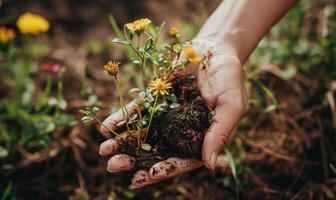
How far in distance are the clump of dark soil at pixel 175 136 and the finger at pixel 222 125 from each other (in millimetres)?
75

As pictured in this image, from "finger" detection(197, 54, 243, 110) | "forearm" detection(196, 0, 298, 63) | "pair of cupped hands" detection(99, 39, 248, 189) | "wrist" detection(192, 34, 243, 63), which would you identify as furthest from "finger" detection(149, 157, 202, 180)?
"forearm" detection(196, 0, 298, 63)

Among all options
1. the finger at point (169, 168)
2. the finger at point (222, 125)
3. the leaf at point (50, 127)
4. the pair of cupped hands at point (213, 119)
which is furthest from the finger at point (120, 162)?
the leaf at point (50, 127)

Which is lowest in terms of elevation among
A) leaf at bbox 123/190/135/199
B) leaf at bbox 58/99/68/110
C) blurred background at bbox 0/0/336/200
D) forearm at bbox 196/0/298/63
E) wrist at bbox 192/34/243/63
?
leaf at bbox 123/190/135/199

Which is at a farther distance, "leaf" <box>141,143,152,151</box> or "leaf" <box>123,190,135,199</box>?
"leaf" <box>123,190,135,199</box>

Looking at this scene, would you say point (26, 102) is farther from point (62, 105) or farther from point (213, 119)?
point (213, 119)

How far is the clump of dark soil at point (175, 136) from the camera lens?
1.53 metres

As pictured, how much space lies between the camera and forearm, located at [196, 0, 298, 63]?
1.86m

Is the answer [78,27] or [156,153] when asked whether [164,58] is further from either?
[78,27]

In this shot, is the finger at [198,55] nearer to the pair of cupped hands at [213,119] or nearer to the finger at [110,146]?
the pair of cupped hands at [213,119]

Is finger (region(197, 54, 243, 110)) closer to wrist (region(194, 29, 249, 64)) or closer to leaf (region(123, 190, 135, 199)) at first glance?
wrist (region(194, 29, 249, 64))

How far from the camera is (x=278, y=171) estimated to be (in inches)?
78.5

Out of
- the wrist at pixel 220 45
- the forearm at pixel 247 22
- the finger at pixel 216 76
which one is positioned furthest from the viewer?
the forearm at pixel 247 22

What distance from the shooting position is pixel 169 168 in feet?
4.83

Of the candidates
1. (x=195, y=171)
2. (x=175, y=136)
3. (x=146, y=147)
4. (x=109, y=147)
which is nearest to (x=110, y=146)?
(x=109, y=147)
